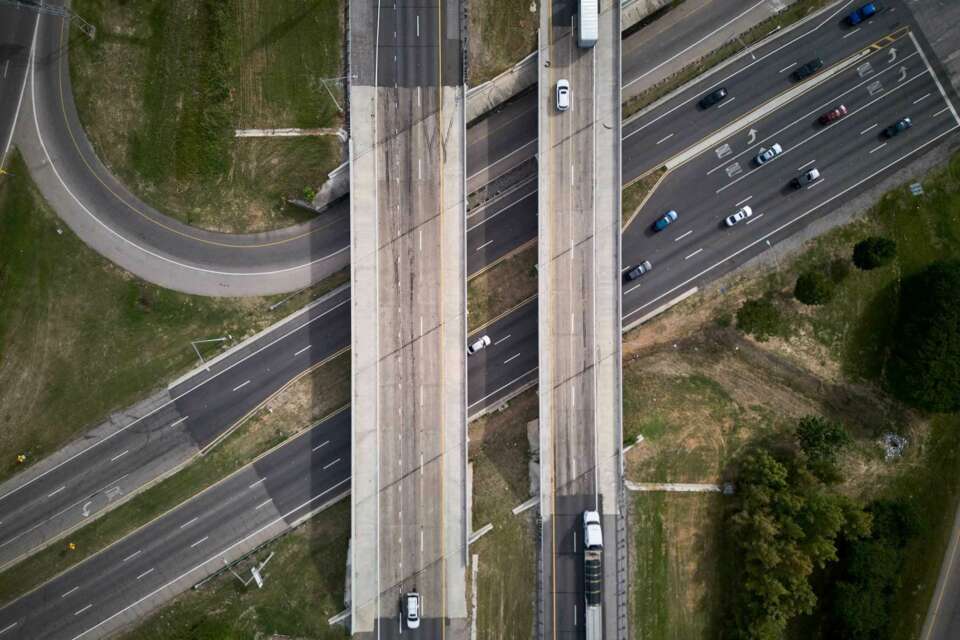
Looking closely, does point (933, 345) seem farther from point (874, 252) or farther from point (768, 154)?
point (768, 154)

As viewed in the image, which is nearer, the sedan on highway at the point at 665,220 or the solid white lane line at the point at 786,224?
the sedan on highway at the point at 665,220

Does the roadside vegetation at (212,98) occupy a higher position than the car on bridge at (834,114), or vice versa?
the roadside vegetation at (212,98)

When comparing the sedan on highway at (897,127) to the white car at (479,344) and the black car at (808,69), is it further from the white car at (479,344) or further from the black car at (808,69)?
the white car at (479,344)

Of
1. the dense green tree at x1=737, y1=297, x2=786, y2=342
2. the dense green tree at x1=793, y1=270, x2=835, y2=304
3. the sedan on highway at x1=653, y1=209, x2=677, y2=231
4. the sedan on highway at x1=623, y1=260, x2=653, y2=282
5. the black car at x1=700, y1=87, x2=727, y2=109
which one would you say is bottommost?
the dense green tree at x1=737, y1=297, x2=786, y2=342

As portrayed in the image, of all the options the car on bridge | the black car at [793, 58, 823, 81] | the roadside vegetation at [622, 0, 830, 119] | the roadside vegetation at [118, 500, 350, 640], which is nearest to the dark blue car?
the roadside vegetation at [622, 0, 830, 119]

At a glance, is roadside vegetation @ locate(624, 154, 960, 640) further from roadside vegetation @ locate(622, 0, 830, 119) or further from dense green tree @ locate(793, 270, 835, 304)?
roadside vegetation @ locate(622, 0, 830, 119)

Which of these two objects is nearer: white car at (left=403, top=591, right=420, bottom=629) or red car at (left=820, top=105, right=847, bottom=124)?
white car at (left=403, top=591, right=420, bottom=629)

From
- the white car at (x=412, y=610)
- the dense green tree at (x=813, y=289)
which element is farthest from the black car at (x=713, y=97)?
the white car at (x=412, y=610)
